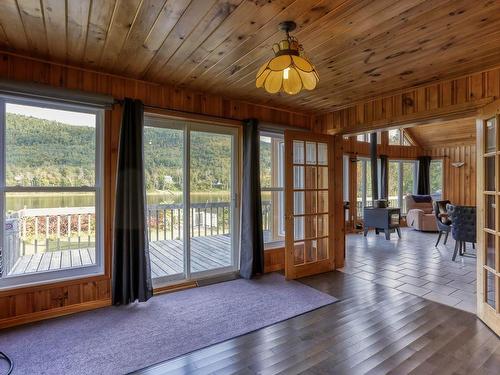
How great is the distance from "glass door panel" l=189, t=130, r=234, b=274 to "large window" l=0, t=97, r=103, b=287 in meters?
1.14

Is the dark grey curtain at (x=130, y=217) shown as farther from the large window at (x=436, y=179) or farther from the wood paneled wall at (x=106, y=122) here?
the large window at (x=436, y=179)

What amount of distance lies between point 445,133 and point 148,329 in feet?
30.8

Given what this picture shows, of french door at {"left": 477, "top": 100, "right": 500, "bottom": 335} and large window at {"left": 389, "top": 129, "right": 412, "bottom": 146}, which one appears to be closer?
french door at {"left": 477, "top": 100, "right": 500, "bottom": 335}

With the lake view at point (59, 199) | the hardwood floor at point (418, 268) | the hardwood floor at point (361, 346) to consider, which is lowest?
the hardwood floor at point (361, 346)

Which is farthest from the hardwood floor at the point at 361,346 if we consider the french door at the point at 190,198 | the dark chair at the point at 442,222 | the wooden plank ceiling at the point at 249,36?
the dark chair at the point at 442,222

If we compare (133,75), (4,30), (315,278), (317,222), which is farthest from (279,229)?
(4,30)

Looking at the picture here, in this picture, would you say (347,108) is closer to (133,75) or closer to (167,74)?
(167,74)

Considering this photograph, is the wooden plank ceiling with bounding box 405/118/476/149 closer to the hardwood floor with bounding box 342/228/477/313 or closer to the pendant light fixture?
the hardwood floor with bounding box 342/228/477/313

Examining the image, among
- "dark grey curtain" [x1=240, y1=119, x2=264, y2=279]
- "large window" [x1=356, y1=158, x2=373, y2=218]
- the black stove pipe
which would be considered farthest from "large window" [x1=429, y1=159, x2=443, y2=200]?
"dark grey curtain" [x1=240, y1=119, x2=264, y2=279]

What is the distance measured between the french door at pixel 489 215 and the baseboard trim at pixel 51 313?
12.1ft

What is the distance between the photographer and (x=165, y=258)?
3867 millimetres

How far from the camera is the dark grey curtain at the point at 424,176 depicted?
30.2 feet

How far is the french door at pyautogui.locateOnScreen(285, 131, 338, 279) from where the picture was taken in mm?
3914

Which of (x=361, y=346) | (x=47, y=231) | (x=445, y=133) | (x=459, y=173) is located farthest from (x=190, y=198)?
(x=459, y=173)
